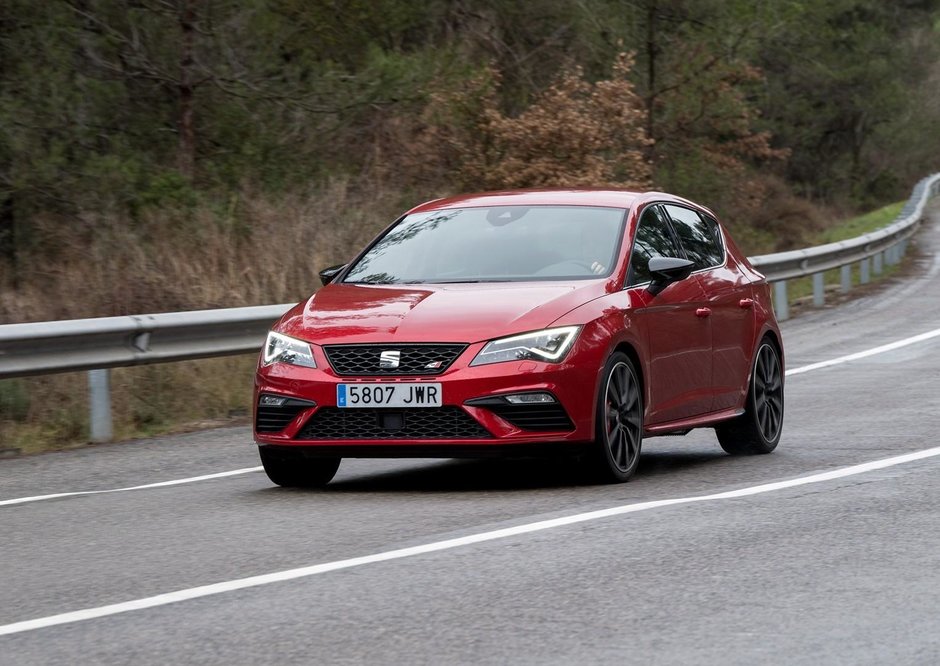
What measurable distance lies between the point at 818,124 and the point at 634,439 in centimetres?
5502

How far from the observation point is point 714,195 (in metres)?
35.8

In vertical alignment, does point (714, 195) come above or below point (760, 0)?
below

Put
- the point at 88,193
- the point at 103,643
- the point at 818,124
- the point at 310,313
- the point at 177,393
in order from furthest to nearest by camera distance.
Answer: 1. the point at 818,124
2. the point at 88,193
3. the point at 177,393
4. the point at 310,313
5. the point at 103,643

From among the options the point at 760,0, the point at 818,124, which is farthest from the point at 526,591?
the point at 818,124

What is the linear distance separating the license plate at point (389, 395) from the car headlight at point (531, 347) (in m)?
0.25

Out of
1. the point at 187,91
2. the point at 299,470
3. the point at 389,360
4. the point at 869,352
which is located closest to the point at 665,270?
the point at 389,360

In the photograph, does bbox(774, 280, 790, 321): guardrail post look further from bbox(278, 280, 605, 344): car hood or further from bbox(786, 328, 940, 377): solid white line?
bbox(278, 280, 605, 344): car hood

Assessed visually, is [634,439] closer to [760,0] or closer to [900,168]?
[760,0]

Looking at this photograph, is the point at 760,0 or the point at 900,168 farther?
the point at 900,168

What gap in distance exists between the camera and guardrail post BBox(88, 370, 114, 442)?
11.6 meters

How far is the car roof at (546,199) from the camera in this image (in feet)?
31.8

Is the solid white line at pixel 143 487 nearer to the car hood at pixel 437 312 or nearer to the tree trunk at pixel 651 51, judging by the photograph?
the car hood at pixel 437 312

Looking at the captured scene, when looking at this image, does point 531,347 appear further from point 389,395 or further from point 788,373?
point 788,373

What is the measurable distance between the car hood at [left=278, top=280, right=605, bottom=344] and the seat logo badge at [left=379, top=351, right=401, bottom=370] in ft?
0.23
